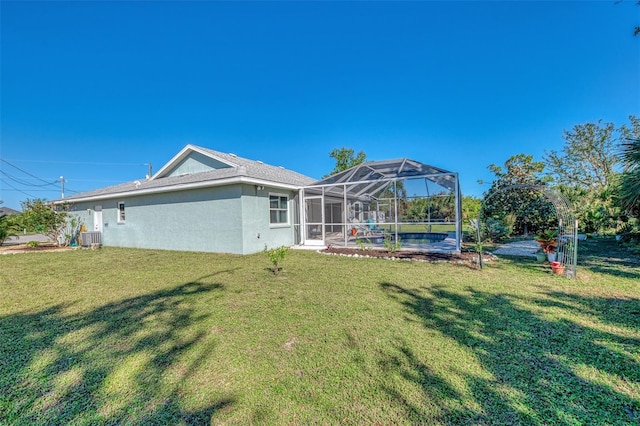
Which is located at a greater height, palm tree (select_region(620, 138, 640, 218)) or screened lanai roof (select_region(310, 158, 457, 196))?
screened lanai roof (select_region(310, 158, 457, 196))

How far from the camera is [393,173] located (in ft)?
35.2

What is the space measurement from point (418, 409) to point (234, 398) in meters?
1.52

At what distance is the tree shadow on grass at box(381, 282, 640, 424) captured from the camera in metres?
2.01

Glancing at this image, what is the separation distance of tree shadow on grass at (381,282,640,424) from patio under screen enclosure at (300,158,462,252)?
202 inches

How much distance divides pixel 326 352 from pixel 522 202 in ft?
54.8

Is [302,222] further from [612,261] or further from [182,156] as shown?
[612,261]

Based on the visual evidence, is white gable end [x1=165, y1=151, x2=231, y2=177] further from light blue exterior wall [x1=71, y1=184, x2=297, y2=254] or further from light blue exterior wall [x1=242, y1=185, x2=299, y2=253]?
light blue exterior wall [x1=242, y1=185, x2=299, y2=253]

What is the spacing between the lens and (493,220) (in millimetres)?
13656

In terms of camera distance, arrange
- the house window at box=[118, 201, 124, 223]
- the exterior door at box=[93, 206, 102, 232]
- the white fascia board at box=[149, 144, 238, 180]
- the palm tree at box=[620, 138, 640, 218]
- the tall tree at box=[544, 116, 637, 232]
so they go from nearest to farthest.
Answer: the palm tree at box=[620, 138, 640, 218] → the white fascia board at box=[149, 144, 238, 180] → the house window at box=[118, 201, 124, 223] → the exterior door at box=[93, 206, 102, 232] → the tall tree at box=[544, 116, 637, 232]

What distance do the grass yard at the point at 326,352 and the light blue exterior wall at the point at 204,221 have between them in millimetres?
4591

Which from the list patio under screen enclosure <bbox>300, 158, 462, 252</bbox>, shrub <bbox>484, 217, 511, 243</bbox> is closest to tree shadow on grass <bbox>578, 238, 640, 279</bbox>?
patio under screen enclosure <bbox>300, 158, 462, 252</bbox>

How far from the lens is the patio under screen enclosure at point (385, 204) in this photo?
10.2 m

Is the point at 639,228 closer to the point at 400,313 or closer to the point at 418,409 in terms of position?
the point at 400,313

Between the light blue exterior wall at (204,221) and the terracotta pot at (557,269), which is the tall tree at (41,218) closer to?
the light blue exterior wall at (204,221)
